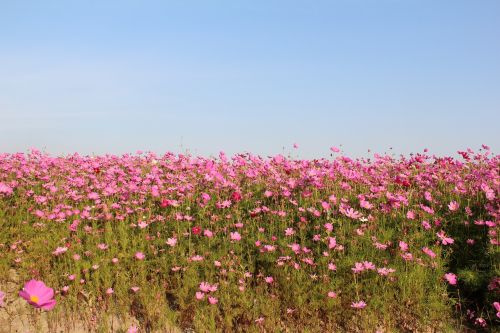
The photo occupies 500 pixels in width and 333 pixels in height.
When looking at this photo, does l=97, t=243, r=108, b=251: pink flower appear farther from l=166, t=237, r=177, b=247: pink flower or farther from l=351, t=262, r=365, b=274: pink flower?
l=351, t=262, r=365, b=274: pink flower

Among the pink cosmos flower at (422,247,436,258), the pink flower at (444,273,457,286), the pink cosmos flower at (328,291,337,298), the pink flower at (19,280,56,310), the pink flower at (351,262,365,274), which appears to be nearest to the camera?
the pink flower at (19,280,56,310)

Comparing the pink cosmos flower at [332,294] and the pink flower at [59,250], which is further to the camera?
the pink flower at [59,250]

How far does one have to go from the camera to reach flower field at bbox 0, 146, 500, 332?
5043mm

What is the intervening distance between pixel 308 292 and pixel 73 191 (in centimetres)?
415

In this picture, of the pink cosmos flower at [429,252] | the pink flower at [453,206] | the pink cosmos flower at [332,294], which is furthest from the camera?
the pink flower at [453,206]

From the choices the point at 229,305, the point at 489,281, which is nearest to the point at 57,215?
the point at 229,305

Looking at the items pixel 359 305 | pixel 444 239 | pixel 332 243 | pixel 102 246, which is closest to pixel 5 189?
pixel 102 246

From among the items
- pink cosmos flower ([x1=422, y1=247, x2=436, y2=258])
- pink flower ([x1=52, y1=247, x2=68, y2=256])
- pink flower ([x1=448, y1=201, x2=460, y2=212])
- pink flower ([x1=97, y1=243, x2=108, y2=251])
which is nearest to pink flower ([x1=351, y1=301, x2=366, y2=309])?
pink cosmos flower ([x1=422, y1=247, x2=436, y2=258])

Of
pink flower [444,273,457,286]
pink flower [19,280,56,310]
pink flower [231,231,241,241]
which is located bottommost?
pink flower [444,273,457,286]

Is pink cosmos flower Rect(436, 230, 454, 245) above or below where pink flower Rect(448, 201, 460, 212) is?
below

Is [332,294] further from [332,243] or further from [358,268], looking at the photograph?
[332,243]

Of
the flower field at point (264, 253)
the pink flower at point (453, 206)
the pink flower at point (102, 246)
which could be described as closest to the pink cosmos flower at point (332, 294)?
the flower field at point (264, 253)

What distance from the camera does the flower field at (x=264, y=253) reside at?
5.04 m

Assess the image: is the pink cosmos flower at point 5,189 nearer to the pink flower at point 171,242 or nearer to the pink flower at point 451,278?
the pink flower at point 171,242
